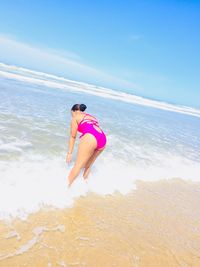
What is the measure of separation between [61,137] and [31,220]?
424 centimetres

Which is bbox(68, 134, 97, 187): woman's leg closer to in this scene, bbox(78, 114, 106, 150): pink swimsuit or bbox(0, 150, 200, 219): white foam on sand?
bbox(78, 114, 106, 150): pink swimsuit

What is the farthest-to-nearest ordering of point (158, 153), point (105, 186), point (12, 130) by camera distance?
point (158, 153)
point (12, 130)
point (105, 186)

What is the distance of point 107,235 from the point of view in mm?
3707

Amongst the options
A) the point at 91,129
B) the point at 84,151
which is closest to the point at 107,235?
the point at 84,151

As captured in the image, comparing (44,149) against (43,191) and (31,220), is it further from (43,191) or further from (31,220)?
(31,220)

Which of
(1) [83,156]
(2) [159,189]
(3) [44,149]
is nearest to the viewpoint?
(1) [83,156]

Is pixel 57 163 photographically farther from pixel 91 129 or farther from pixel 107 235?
pixel 107 235

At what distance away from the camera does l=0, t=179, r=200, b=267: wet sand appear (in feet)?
10.3

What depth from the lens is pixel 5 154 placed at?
17.8 feet

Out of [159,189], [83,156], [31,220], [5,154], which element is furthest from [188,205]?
[5,154]

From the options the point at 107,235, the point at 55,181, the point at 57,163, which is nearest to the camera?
the point at 107,235

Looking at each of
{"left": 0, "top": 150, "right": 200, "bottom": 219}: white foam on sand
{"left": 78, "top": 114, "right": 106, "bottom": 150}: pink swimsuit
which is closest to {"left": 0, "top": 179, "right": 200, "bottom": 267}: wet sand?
{"left": 0, "top": 150, "right": 200, "bottom": 219}: white foam on sand

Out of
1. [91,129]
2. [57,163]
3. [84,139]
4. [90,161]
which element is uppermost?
[91,129]

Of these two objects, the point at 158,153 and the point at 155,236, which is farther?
the point at 158,153
